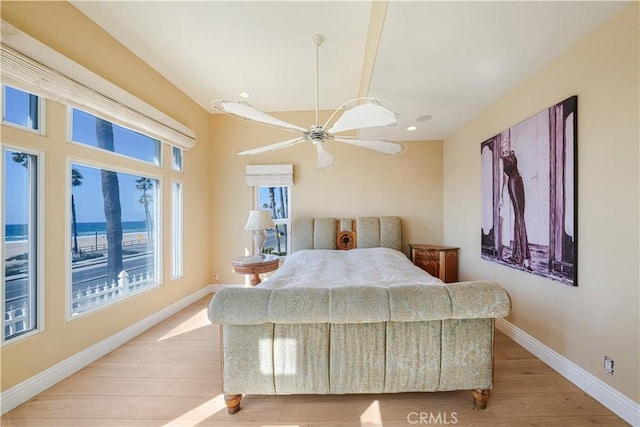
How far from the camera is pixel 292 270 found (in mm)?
2463

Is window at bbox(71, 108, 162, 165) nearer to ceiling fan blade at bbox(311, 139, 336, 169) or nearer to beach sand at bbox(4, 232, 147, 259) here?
beach sand at bbox(4, 232, 147, 259)

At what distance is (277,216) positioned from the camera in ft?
13.5

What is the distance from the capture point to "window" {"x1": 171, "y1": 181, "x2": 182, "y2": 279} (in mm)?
3398

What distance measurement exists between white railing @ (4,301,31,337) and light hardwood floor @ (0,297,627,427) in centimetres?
51

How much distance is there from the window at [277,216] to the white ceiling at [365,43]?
1.56 m

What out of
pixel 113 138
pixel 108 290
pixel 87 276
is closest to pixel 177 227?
pixel 108 290

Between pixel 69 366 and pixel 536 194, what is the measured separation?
13.6ft

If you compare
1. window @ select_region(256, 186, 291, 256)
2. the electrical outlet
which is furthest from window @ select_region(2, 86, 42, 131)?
the electrical outlet

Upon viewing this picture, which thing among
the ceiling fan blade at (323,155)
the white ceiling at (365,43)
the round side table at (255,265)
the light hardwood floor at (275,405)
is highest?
the white ceiling at (365,43)

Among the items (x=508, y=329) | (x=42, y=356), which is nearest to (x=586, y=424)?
(x=508, y=329)

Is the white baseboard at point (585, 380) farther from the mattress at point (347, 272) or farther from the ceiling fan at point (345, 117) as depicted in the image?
the ceiling fan at point (345, 117)

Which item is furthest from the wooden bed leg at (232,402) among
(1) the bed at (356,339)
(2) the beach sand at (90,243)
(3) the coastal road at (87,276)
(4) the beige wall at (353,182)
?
(4) the beige wall at (353,182)

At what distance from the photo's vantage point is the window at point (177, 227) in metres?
3.40

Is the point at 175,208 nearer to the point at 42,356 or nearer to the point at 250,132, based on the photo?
the point at 250,132
